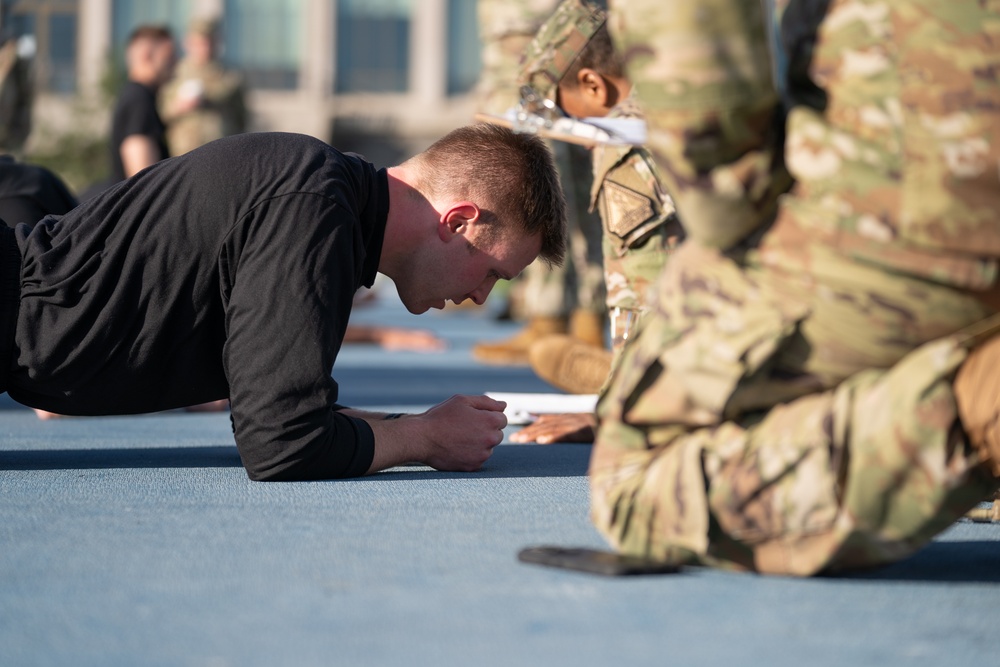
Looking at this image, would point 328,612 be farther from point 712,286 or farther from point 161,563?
point 712,286

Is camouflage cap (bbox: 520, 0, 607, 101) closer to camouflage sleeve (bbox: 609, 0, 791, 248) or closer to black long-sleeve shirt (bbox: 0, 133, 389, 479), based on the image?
black long-sleeve shirt (bbox: 0, 133, 389, 479)

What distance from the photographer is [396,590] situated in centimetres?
182

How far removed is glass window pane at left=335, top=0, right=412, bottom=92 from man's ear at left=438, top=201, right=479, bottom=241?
28.8 m

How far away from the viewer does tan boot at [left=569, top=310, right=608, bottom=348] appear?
6.54m

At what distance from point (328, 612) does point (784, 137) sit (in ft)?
2.76

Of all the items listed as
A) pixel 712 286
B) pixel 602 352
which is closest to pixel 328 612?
pixel 712 286

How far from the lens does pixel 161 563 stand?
1983 mm

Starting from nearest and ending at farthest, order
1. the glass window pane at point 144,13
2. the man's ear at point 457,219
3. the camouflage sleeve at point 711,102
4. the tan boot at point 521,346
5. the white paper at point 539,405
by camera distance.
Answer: the camouflage sleeve at point 711,102
the man's ear at point 457,219
the white paper at point 539,405
the tan boot at point 521,346
the glass window pane at point 144,13

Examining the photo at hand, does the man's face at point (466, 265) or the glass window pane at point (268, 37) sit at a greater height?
the man's face at point (466, 265)

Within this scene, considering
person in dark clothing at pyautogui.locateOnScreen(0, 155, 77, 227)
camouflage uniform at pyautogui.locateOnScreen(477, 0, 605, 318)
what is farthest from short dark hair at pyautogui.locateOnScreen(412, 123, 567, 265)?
camouflage uniform at pyautogui.locateOnScreen(477, 0, 605, 318)

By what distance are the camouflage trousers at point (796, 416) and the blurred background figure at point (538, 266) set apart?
13.4 ft

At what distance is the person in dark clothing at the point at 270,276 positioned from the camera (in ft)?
8.23

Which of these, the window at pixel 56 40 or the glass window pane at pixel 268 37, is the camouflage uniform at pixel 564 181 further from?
the window at pixel 56 40

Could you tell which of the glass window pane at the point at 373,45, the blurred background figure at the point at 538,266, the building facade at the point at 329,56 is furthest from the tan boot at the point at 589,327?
the glass window pane at the point at 373,45
